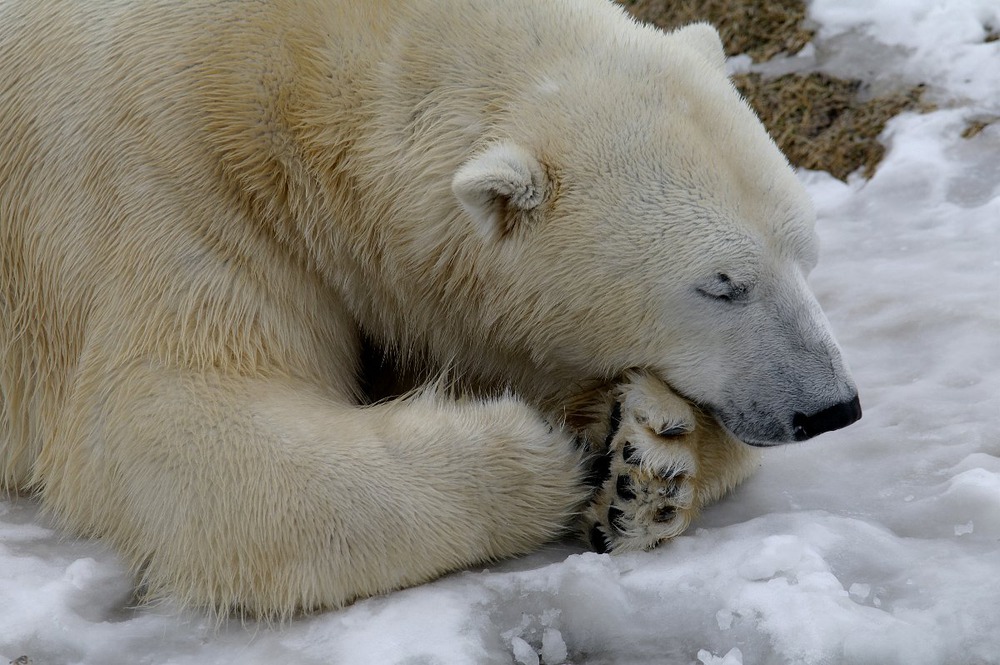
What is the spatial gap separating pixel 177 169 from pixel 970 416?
193 centimetres

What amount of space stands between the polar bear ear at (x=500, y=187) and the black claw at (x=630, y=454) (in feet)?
1.69

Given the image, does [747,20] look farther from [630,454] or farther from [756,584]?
[756,584]

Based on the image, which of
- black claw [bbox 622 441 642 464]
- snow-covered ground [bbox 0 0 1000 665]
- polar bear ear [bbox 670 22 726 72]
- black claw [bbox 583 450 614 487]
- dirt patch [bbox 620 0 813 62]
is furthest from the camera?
dirt patch [bbox 620 0 813 62]

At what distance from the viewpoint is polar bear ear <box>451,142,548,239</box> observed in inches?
94.4

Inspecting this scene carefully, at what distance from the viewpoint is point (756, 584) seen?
2260 mm

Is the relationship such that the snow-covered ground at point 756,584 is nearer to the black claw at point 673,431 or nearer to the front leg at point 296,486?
the front leg at point 296,486

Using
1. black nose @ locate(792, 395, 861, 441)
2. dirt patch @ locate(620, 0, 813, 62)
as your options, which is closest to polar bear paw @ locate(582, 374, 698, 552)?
black nose @ locate(792, 395, 861, 441)

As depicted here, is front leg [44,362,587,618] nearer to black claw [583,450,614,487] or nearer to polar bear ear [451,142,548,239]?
black claw [583,450,614,487]

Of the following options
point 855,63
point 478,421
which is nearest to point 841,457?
point 478,421

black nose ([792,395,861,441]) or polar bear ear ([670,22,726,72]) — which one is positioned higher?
polar bear ear ([670,22,726,72])

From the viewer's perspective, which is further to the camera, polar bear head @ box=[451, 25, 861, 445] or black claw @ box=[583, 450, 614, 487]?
black claw @ box=[583, 450, 614, 487]

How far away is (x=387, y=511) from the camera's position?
2.44m

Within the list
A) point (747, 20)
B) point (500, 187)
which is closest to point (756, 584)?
point (500, 187)

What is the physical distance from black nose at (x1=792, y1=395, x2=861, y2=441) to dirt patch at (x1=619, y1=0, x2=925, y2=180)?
2.24m
